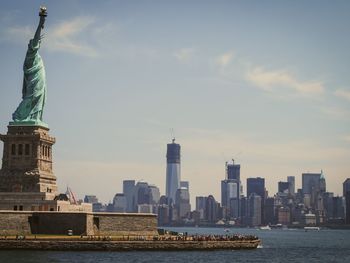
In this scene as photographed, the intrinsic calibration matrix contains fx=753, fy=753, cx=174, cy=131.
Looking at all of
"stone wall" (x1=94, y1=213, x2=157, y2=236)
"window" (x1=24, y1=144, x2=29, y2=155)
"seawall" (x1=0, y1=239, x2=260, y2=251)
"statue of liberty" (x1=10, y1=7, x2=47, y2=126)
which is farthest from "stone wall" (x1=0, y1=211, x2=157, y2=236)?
"statue of liberty" (x1=10, y1=7, x2=47, y2=126)

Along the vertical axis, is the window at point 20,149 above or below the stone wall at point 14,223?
above

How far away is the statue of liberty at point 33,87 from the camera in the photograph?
108 metres

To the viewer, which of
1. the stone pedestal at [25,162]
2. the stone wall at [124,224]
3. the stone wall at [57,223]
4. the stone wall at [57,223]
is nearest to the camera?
the stone wall at [57,223]

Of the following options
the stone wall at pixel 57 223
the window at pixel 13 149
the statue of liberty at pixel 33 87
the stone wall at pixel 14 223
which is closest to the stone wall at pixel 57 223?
the stone wall at pixel 57 223

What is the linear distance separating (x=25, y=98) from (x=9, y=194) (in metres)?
15.3

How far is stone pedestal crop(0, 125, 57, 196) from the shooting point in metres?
104

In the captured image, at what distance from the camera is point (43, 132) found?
354ft

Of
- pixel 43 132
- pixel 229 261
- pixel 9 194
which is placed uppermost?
pixel 43 132

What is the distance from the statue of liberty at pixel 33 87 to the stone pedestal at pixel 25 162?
6.60 feet

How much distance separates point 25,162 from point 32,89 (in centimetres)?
1105

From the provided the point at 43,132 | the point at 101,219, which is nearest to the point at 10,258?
the point at 101,219

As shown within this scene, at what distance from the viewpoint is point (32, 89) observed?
109 metres

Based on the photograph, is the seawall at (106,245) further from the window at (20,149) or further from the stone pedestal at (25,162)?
the window at (20,149)

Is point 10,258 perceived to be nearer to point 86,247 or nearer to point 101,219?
point 86,247
